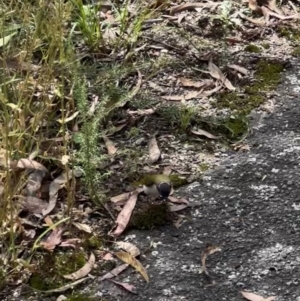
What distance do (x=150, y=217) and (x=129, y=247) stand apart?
0.53 feet

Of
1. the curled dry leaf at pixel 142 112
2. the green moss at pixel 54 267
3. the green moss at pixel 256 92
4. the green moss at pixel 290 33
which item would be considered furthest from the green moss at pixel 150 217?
the green moss at pixel 290 33

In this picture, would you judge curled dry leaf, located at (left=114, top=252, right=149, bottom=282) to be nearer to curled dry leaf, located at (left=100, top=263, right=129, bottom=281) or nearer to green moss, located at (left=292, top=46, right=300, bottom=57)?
curled dry leaf, located at (left=100, top=263, right=129, bottom=281)

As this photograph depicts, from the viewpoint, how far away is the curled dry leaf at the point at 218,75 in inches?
142

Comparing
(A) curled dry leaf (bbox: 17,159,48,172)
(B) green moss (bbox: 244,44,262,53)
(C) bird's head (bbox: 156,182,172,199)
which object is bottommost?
(B) green moss (bbox: 244,44,262,53)

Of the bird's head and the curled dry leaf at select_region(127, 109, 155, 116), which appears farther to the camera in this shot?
the curled dry leaf at select_region(127, 109, 155, 116)

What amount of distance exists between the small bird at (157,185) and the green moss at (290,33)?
130 centimetres

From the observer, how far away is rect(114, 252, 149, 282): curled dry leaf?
106 inches

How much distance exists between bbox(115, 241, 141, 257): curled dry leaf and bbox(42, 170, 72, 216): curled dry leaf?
284 millimetres

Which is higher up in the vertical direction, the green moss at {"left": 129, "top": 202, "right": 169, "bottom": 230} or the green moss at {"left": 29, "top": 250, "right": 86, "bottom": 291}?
the green moss at {"left": 129, "top": 202, "right": 169, "bottom": 230}

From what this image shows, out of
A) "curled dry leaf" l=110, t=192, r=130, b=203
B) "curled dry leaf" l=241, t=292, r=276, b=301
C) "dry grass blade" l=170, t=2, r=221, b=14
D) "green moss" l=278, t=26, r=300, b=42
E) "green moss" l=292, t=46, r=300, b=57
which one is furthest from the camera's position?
"dry grass blade" l=170, t=2, r=221, b=14

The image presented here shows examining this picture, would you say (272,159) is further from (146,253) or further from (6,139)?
(6,139)

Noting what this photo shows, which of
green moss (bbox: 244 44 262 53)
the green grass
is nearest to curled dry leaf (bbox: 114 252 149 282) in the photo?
the green grass

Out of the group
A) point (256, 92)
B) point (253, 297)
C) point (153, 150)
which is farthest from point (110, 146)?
point (253, 297)

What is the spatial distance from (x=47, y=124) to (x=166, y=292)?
0.89 meters
